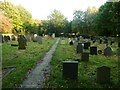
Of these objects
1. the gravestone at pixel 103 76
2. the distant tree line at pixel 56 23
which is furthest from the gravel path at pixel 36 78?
the distant tree line at pixel 56 23

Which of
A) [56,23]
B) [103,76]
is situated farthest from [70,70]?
[56,23]

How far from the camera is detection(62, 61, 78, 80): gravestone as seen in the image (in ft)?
37.9

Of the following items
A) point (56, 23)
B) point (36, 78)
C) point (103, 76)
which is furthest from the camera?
point (56, 23)

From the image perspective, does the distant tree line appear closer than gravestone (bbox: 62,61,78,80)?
No

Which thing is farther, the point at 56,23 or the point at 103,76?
the point at 56,23

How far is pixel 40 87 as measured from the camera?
32.9 ft

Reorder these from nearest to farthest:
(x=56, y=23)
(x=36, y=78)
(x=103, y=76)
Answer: (x=103, y=76) → (x=36, y=78) → (x=56, y=23)

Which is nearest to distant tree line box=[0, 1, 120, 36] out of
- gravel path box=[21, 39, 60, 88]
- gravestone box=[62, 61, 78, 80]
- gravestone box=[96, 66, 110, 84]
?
gravel path box=[21, 39, 60, 88]

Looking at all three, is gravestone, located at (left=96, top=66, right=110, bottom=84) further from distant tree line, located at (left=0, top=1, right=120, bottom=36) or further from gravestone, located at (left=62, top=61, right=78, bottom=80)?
distant tree line, located at (left=0, top=1, right=120, bottom=36)

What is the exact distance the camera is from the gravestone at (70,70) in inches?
455

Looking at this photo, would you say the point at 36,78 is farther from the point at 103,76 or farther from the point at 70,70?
the point at 103,76

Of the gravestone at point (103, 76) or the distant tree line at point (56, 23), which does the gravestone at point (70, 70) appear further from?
the distant tree line at point (56, 23)

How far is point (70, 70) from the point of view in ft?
38.2

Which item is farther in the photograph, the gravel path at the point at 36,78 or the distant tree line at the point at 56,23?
the distant tree line at the point at 56,23
